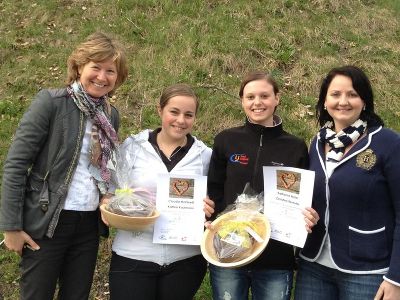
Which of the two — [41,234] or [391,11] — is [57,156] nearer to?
[41,234]

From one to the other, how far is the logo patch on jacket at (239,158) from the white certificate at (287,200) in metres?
0.20

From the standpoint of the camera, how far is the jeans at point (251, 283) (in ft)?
9.37

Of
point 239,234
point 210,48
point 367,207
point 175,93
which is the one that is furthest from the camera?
point 210,48

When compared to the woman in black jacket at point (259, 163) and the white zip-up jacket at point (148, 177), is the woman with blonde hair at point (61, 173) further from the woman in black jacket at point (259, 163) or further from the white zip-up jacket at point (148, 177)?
the woman in black jacket at point (259, 163)

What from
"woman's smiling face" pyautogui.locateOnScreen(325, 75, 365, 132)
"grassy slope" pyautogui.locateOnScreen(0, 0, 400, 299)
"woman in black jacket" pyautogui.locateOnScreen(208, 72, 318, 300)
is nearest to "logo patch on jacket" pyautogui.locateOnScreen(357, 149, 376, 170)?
"woman's smiling face" pyautogui.locateOnScreen(325, 75, 365, 132)

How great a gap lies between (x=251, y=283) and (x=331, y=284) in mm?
506

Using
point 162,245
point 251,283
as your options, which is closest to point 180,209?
point 162,245

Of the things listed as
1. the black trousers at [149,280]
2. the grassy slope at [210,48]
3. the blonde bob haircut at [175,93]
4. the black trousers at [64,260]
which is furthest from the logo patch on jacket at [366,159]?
the grassy slope at [210,48]

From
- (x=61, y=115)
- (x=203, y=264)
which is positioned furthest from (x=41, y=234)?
(x=203, y=264)

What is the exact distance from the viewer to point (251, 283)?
2.97 meters

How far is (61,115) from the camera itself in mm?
2760

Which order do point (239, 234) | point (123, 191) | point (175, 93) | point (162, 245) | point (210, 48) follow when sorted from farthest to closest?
point (210, 48) < point (175, 93) < point (162, 245) < point (123, 191) < point (239, 234)

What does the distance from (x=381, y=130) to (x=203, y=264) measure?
1403 mm

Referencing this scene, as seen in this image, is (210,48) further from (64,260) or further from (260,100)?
(64,260)
